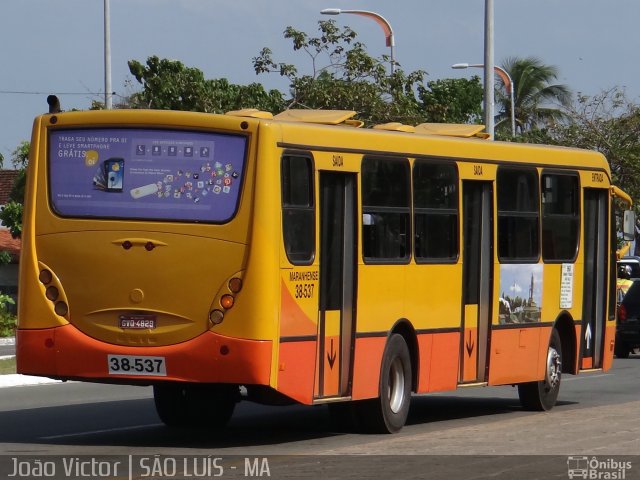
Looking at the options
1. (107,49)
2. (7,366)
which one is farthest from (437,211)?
(107,49)

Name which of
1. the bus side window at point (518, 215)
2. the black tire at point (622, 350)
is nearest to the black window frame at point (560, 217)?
the bus side window at point (518, 215)

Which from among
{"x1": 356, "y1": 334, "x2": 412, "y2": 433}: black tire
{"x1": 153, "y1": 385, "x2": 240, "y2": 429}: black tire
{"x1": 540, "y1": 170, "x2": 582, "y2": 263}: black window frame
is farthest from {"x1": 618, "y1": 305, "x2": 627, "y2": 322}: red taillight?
{"x1": 153, "y1": 385, "x2": 240, "y2": 429}: black tire

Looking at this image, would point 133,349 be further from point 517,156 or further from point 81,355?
point 517,156

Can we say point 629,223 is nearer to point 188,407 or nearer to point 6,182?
point 188,407

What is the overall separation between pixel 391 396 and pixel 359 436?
0.64 m

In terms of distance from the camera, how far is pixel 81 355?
13.9 metres

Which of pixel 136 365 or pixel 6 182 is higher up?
pixel 6 182

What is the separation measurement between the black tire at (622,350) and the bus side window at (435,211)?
1661 centimetres

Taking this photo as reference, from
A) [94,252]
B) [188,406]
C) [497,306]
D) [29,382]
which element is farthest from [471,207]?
[29,382]

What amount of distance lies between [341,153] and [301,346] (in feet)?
6.20

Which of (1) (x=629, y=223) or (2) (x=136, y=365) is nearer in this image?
(2) (x=136, y=365)

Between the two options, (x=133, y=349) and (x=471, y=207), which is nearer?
(x=133, y=349)

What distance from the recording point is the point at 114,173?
1395 cm

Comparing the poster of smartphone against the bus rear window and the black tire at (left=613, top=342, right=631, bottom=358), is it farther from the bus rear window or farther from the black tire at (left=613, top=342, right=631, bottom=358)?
the black tire at (left=613, top=342, right=631, bottom=358)
